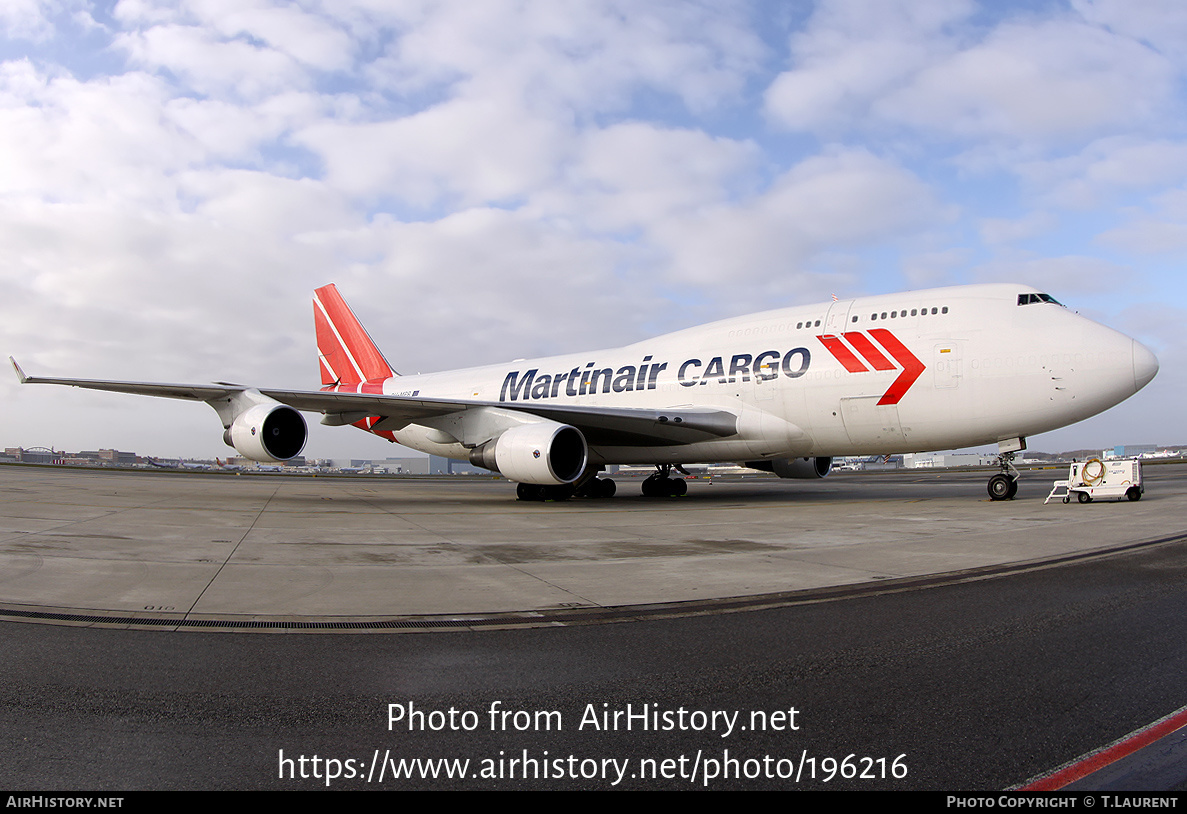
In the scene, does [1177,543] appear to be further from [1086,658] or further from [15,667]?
[15,667]

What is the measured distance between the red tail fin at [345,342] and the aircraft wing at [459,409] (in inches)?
377

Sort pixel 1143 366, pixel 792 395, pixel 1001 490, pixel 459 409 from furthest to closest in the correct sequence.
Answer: pixel 459 409 → pixel 792 395 → pixel 1001 490 → pixel 1143 366

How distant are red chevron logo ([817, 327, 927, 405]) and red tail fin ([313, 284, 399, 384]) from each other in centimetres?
1788

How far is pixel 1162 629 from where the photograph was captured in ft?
14.2

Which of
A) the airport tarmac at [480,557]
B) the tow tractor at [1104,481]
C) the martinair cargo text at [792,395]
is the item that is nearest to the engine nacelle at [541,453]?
the martinair cargo text at [792,395]

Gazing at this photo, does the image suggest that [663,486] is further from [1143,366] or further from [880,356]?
[1143,366]

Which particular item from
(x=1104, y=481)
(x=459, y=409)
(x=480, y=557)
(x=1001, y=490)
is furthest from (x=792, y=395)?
(x=480, y=557)

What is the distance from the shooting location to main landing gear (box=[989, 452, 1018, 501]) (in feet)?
47.0

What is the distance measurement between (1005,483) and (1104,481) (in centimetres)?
225

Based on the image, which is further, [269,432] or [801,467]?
[801,467]

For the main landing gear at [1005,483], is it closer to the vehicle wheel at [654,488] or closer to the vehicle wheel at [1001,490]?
the vehicle wheel at [1001,490]

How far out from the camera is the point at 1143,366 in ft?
40.0

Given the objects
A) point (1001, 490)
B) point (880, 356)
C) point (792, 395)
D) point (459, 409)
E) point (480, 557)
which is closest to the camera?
point (480, 557)

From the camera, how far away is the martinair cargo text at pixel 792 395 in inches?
506
